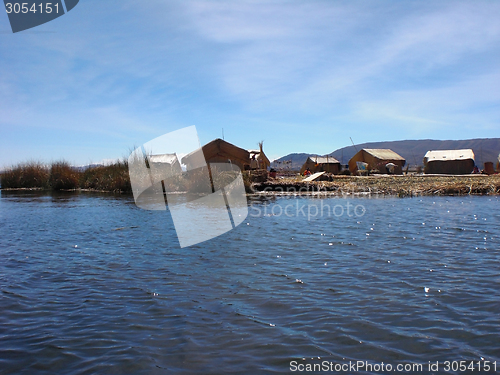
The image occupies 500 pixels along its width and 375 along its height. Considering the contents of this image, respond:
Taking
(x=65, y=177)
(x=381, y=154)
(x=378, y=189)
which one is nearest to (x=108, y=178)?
(x=65, y=177)

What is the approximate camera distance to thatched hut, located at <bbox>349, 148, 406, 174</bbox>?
51.3 meters

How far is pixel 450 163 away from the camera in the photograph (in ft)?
155

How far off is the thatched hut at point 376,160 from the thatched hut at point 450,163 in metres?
4.64

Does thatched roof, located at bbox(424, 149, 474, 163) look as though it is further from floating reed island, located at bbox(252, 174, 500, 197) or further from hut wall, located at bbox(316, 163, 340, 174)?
floating reed island, located at bbox(252, 174, 500, 197)

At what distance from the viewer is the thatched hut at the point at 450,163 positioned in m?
46.6

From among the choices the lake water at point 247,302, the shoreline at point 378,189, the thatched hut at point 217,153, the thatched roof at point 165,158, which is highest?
the thatched roof at point 165,158

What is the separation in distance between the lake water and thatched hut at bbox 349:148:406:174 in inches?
1689

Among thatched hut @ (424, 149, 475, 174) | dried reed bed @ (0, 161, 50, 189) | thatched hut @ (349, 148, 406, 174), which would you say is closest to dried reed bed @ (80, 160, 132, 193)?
dried reed bed @ (0, 161, 50, 189)

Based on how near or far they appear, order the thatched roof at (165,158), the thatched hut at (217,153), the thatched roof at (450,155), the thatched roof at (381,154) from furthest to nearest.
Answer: the thatched roof at (381,154) → the thatched roof at (450,155) → the thatched roof at (165,158) → the thatched hut at (217,153)

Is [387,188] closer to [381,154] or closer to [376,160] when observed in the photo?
[376,160]

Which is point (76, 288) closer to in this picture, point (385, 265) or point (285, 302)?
point (285, 302)

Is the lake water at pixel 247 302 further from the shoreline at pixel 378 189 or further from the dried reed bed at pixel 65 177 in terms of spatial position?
→ the dried reed bed at pixel 65 177

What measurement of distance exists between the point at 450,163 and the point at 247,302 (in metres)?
48.6

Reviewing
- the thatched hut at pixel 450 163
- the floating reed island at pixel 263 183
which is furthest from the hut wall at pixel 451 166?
the floating reed island at pixel 263 183
